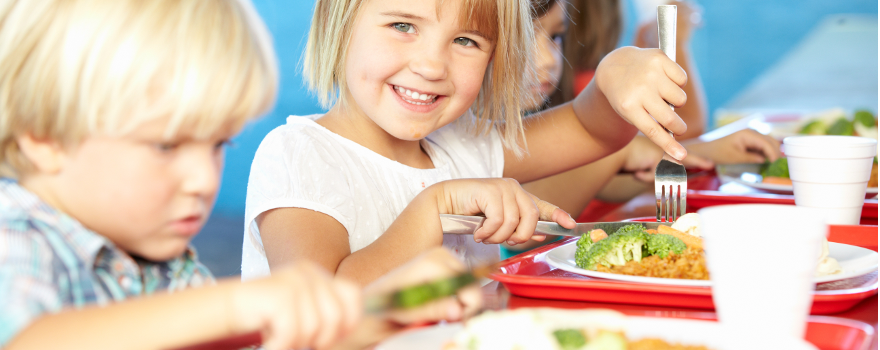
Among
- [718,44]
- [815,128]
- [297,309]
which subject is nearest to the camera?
[297,309]

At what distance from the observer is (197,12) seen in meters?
0.70

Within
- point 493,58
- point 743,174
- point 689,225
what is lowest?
point 743,174

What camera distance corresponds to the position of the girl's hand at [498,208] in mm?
1159

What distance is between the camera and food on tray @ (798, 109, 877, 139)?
92.1 inches

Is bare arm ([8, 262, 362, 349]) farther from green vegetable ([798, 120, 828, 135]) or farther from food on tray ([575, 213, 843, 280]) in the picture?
green vegetable ([798, 120, 828, 135])

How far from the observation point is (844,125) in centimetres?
239

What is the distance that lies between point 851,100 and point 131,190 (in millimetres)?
6348

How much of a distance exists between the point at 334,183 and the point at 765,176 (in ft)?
3.63

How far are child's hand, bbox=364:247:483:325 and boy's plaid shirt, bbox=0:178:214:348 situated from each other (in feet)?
0.83

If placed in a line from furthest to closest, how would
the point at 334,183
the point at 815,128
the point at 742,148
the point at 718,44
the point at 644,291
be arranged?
1. the point at 718,44
2. the point at 815,128
3. the point at 742,148
4. the point at 334,183
5. the point at 644,291

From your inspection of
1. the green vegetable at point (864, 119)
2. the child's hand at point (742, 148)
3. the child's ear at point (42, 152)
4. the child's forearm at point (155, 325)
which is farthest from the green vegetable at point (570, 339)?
the green vegetable at point (864, 119)

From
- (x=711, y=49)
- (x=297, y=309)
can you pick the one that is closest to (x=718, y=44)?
(x=711, y=49)

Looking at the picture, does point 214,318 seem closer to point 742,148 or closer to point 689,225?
point 689,225

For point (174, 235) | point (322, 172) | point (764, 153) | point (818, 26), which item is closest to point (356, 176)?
point (322, 172)
